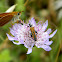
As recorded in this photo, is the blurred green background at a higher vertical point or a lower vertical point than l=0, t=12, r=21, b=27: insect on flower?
lower

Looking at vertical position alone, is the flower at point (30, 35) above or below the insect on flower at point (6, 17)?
below

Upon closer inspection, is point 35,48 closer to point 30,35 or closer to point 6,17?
point 30,35

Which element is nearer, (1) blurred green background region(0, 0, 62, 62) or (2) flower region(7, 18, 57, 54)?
(2) flower region(7, 18, 57, 54)

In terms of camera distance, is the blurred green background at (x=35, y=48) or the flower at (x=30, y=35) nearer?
the flower at (x=30, y=35)

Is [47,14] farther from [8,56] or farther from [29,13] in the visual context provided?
[8,56]

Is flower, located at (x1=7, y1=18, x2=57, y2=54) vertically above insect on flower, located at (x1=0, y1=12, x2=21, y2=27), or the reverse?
insect on flower, located at (x1=0, y1=12, x2=21, y2=27)

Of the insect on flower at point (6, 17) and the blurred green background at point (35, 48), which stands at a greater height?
the insect on flower at point (6, 17)

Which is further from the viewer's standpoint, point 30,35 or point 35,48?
point 35,48

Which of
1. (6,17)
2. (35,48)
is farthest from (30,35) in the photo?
(35,48)

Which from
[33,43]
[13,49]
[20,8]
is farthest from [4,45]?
[33,43]
